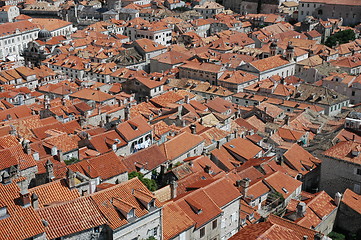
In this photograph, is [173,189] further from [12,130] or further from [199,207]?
[12,130]

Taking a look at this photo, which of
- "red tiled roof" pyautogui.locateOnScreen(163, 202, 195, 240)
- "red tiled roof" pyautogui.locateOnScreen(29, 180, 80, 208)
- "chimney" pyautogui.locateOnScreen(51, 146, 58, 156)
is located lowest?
"chimney" pyautogui.locateOnScreen(51, 146, 58, 156)

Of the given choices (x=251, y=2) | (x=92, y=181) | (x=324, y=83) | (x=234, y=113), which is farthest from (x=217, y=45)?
(x=92, y=181)

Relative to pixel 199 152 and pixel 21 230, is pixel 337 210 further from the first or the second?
pixel 21 230

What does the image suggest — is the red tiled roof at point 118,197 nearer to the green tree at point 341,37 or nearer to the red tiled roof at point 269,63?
the red tiled roof at point 269,63

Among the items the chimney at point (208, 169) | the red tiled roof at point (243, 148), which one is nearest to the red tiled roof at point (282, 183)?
the chimney at point (208, 169)

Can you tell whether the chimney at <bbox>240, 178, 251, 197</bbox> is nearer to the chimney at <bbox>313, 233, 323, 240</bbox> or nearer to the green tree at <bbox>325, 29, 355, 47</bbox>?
the chimney at <bbox>313, 233, 323, 240</bbox>

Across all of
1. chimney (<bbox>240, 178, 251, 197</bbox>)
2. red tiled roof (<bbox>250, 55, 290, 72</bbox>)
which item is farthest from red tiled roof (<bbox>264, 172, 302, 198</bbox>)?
red tiled roof (<bbox>250, 55, 290, 72</bbox>)

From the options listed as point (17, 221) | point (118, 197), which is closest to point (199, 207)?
point (118, 197)
